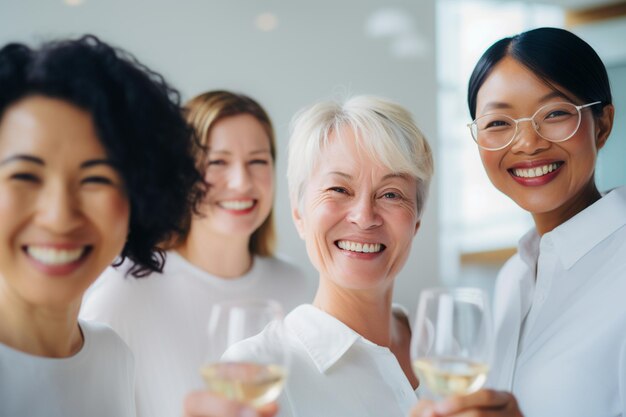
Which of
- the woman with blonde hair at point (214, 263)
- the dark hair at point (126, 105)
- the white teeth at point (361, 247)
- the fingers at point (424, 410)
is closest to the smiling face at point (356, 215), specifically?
the white teeth at point (361, 247)

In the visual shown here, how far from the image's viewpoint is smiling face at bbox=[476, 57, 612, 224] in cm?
153

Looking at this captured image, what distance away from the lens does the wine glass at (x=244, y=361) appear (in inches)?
Answer: 37.3

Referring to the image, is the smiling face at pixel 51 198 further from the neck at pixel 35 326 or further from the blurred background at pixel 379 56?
the blurred background at pixel 379 56

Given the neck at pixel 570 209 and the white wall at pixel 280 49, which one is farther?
the white wall at pixel 280 49

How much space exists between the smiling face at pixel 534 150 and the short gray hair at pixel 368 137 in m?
0.22

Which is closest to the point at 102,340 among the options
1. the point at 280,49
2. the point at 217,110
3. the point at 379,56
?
the point at 217,110

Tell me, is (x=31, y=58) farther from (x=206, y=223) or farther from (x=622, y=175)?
(x=622, y=175)

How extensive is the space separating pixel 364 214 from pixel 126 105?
0.57 meters

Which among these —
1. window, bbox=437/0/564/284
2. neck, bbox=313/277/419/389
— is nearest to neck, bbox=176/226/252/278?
neck, bbox=313/277/419/389

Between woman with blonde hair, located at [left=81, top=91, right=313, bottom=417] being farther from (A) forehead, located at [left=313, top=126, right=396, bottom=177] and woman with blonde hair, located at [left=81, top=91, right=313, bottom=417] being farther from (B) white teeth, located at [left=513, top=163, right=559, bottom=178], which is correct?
(B) white teeth, located at [left=513, top=163, right=559, bottom=178]

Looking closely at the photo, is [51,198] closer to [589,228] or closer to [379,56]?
[589,228]

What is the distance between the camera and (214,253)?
7.70ft

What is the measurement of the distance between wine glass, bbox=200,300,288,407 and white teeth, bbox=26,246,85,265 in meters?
0.24

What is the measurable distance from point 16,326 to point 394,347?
84 centimetres
